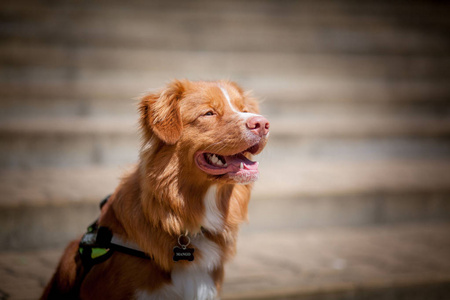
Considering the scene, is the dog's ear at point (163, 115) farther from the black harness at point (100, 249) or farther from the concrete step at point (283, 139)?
the concrete step at point (283, 139)

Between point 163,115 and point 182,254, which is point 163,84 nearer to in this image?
point 163,115

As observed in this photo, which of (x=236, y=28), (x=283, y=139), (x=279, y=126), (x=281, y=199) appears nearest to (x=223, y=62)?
(x=236, y=28)

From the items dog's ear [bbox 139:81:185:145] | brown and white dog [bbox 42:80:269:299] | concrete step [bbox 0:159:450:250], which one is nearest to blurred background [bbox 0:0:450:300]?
concrete step [bbox 0:159:450:250]

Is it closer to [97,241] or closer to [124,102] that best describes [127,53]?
[124,102]

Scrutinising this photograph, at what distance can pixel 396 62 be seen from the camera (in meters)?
6.34

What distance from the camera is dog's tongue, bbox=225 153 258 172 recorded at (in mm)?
1917

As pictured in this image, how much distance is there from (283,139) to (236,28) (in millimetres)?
2962

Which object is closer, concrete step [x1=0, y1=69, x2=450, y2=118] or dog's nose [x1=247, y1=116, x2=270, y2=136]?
dog's nose [x1=247, y1=116, x2=270, y2=136]

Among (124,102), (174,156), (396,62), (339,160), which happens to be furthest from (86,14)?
(174,156)

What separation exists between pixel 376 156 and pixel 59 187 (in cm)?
350

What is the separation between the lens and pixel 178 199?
1944mm

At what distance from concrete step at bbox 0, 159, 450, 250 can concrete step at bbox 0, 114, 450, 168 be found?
0.23 m

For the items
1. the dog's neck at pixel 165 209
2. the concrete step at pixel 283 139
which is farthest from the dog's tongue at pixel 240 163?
the concrete step at pixel 283 139

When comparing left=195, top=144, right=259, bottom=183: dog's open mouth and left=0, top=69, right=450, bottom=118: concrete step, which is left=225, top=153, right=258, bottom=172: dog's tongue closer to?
left=195, top=144, right=259, bottom=183: dog's open mouth
